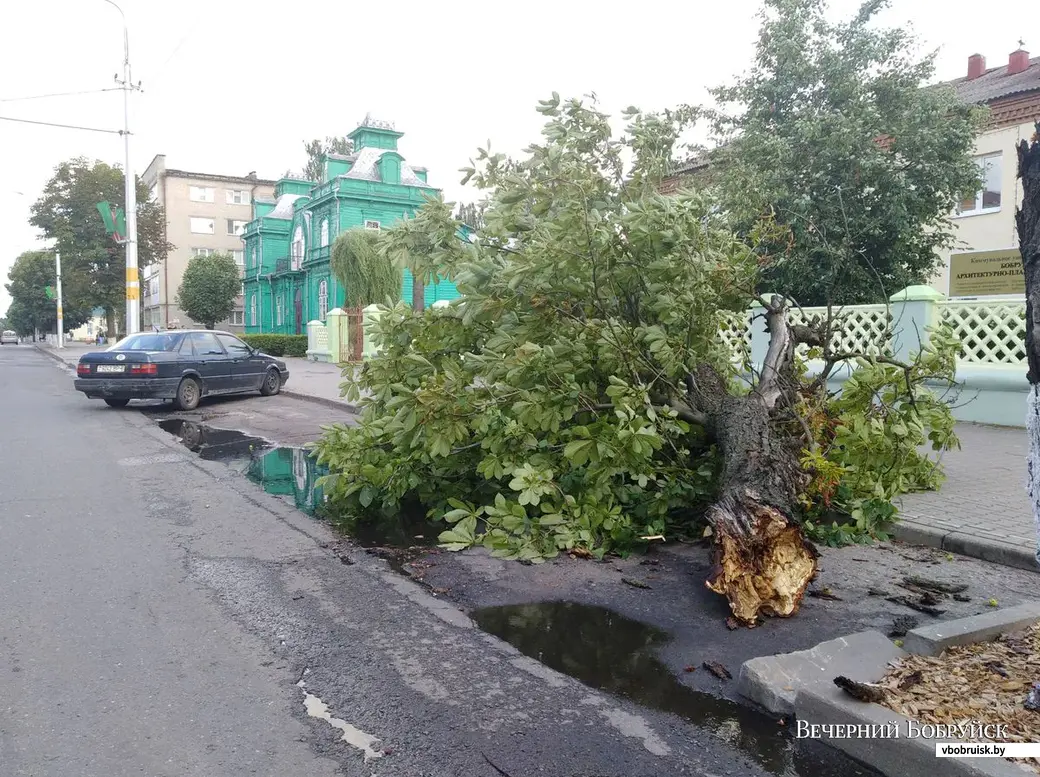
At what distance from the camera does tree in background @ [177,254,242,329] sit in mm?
55000

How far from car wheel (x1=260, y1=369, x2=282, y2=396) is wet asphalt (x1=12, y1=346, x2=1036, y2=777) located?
10.7 meters

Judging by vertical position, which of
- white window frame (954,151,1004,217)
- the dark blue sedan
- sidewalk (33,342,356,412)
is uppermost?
white window frame (954,151,1004,217)

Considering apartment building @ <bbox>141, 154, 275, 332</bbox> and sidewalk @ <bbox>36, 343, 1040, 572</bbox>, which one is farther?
apartment building @ <bbox>141, 154, 275, 332</bbox>

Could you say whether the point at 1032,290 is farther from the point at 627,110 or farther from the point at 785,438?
the point at 627,110

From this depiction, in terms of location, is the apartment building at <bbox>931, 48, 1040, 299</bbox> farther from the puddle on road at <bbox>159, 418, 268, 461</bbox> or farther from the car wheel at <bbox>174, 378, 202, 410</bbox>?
the car wheel at <bbox>174, 378, 202, 410</bbox>

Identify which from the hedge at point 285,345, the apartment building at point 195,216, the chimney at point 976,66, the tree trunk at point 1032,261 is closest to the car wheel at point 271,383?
the tree trunk at point 1032,261

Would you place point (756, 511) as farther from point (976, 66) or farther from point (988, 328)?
point (976, 66)

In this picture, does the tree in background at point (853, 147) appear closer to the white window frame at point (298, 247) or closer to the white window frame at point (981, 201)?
the white window frame at point (981, 201)

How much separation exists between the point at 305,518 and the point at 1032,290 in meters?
5.68

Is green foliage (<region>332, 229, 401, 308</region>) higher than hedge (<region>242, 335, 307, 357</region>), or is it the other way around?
→ green foliage (<region>332, 229, 401, 308</region>)

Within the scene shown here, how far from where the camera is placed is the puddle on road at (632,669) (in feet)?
9.88

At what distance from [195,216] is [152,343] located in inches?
2386

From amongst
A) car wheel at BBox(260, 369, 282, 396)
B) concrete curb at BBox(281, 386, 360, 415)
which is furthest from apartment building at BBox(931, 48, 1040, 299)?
car wheel at BBox(260, 369, 282, 396)

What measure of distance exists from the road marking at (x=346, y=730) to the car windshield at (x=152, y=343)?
521 inches
